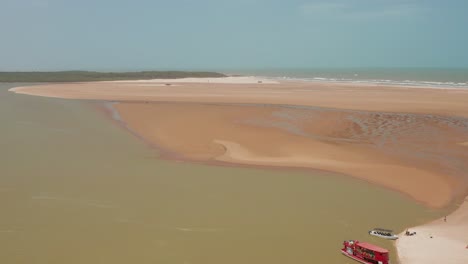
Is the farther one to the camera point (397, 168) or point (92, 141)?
point (92, 141)

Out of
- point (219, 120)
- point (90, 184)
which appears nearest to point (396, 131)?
point (219, 120)

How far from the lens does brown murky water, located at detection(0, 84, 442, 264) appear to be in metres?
12.4

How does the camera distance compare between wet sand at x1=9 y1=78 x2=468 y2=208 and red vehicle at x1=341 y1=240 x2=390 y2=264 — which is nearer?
A: red vehicle at x1=341 y1=240 x2=390 y2=264

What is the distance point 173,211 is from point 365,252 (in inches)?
257

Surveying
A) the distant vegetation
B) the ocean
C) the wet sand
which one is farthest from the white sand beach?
the distant vegetation

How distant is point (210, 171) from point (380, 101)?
108ft

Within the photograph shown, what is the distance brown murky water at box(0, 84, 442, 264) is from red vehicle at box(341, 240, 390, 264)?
0.32 metres

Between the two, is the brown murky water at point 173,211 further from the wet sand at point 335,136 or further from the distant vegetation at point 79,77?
the distant vegetation at point 79,77

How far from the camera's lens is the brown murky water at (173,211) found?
40.7 feet

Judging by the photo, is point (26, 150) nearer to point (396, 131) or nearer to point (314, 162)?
point (314, 162)

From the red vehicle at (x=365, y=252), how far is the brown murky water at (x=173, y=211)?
0.32 m

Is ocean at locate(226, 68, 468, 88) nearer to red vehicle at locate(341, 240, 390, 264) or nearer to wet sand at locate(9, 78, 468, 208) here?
wet sand at locate(9, 78, 468, 208)

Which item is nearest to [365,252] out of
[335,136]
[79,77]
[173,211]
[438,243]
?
[438,243]

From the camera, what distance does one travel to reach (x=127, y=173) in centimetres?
1994
